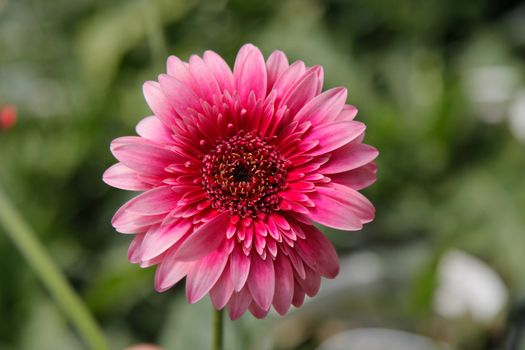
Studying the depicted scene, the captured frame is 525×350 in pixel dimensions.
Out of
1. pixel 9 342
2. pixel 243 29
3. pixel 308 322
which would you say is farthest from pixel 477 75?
pixel 9 342

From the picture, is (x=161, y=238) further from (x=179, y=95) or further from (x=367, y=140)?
(x=367, y=140)

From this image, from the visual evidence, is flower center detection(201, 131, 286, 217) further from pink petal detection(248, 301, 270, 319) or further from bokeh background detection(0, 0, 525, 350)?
bokeh background detection(0, 0, 525, 350)

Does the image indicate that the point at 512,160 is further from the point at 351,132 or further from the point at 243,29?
the point at 351,132

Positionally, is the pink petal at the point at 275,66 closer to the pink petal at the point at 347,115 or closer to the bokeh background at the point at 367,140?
the pink petal at the point at 347,115

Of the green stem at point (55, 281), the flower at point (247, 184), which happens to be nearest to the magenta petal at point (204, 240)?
the flower at point (247, 184)

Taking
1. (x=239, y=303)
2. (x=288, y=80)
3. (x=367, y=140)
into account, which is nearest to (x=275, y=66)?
(x=288, y=80)

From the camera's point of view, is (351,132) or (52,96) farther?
(52,96)

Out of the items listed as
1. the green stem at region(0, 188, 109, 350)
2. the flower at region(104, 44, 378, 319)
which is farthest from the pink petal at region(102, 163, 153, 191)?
the green stem at region(0, 188, 109, 350)
